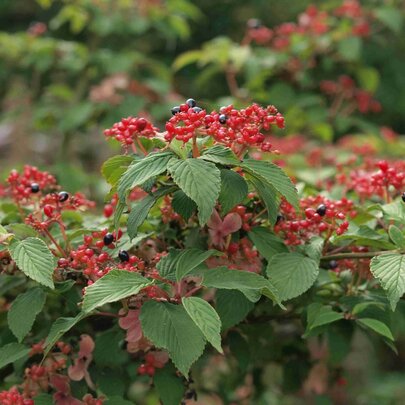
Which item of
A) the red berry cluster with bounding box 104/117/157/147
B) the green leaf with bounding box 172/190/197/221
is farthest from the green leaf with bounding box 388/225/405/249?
the red berry cluster with bounding box 104/117/157/147

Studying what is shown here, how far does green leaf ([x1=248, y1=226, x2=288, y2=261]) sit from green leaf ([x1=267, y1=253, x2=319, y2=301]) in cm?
4

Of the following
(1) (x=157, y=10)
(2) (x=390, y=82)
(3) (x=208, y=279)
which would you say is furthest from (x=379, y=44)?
(3) (x=208, y=279)

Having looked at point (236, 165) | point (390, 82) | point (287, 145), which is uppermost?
point (236, 165)

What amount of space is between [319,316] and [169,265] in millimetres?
389

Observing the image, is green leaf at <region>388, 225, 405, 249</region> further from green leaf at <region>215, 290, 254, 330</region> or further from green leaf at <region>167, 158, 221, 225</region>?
green leaf at <region>167, 158, 221, 225</region>

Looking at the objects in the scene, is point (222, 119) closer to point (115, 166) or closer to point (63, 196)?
point (115, 166)

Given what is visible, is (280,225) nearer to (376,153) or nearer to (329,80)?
(376,153)

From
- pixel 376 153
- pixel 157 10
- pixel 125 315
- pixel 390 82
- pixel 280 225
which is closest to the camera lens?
pixel 125 315

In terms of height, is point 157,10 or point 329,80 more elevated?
point 157,10

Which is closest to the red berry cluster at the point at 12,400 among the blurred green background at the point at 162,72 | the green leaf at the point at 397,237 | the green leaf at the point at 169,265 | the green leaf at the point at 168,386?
the green leaf at the point at 168,386

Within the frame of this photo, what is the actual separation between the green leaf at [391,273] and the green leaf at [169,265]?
1.41 ft

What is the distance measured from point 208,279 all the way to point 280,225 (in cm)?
39

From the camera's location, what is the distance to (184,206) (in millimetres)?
1741

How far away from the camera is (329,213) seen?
1.87m
